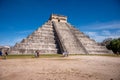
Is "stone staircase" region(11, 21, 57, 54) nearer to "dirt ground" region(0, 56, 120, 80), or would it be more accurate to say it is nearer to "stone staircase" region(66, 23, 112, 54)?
"stone staircase" region(66, 23, 112, 54)

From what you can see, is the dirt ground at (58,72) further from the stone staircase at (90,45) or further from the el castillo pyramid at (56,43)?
the stone staircase at (90,45)

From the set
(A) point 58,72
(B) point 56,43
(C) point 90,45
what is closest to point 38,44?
(B) point 56,43

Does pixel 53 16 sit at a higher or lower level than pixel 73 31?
higher

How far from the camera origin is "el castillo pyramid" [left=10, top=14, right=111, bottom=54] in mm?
27406

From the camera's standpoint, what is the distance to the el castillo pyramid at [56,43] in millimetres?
27406

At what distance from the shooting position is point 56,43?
30.7m

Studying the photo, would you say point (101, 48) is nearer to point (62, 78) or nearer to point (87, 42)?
point (87, 42)

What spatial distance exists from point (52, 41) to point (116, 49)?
2711 cm

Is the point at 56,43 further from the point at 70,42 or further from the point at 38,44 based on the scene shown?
the point at 38,44

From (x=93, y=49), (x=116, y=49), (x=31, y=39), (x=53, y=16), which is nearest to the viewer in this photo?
(x=31, y=39)

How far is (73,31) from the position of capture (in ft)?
122

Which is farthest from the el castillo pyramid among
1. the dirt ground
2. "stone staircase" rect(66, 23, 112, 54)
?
the dirt ground

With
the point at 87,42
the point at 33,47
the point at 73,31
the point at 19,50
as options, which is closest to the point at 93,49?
the point at 87,42

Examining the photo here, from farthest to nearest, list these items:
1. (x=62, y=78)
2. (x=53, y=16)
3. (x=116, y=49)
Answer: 1. (x=116, y=49)
2. (x=53, y=16)
3. (x=62, y=78)
